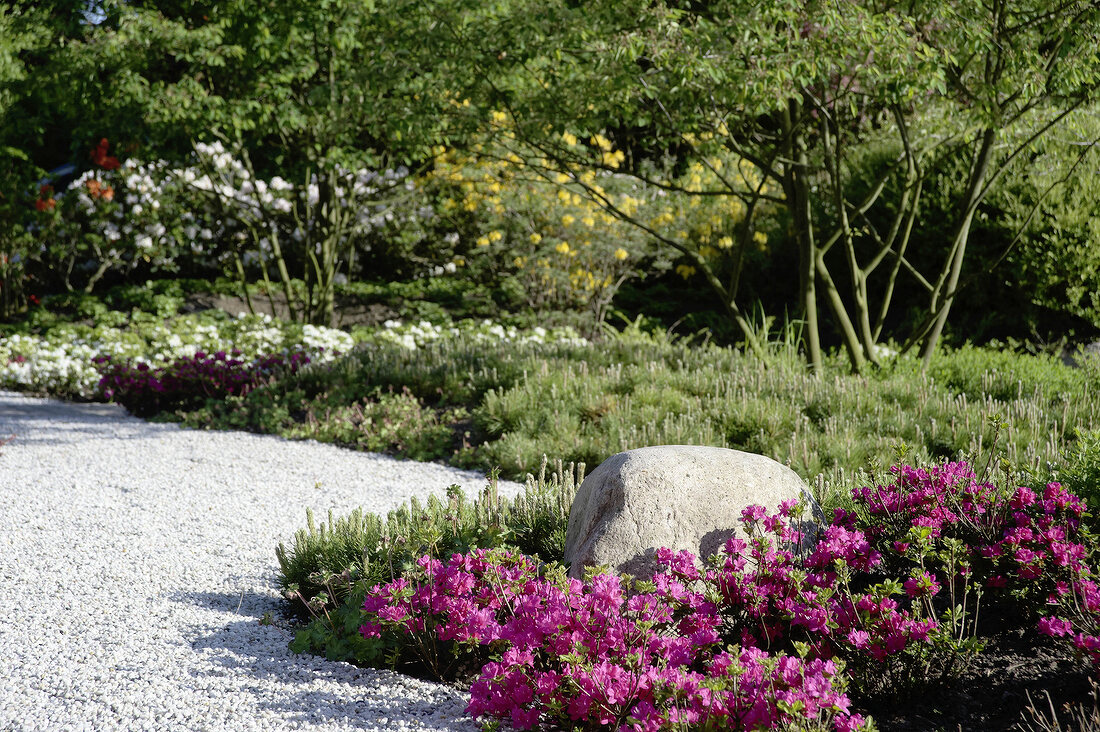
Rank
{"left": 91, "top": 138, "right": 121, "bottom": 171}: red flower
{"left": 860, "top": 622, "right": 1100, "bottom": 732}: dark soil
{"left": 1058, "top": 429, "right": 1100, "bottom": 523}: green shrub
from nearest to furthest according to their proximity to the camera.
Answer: {"left": 860, "top": 622, "right": 1100, "bottom": 732}: dark soil → {"left": 1058, "top": 429, "right": 1100, "bottom": 523}: green shrub → {"left": 91, "top": 138, "right": 121, "bottom": 171}: red flower

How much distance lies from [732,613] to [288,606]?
1.73m

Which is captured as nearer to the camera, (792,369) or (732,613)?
(732,613)

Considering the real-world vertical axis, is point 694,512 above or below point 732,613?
above

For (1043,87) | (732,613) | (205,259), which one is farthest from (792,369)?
(205,259)

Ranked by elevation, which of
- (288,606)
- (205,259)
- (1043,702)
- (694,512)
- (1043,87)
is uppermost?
(1043,87)

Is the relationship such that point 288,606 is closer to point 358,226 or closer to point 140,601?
point 140,601

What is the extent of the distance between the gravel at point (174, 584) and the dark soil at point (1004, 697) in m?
1.22

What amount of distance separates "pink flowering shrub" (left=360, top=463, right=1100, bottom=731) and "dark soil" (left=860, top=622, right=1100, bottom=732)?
0.22 ft

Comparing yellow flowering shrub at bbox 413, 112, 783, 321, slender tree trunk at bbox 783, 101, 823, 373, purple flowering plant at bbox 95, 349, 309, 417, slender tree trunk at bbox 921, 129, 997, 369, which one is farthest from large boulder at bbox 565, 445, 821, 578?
yellow flowering shrub at bbox 413, 112, 783, 321

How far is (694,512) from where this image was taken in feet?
10.1

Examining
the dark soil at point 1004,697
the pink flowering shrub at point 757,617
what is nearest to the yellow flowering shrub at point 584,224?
the pink flowering shrub at point 757,617

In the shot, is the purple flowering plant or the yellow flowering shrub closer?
the purple flowering plant

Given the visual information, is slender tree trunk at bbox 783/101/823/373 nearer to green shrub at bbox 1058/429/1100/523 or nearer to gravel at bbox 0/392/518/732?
gravel at bbox 0/392/518/732

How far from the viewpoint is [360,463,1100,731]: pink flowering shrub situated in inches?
81.5
